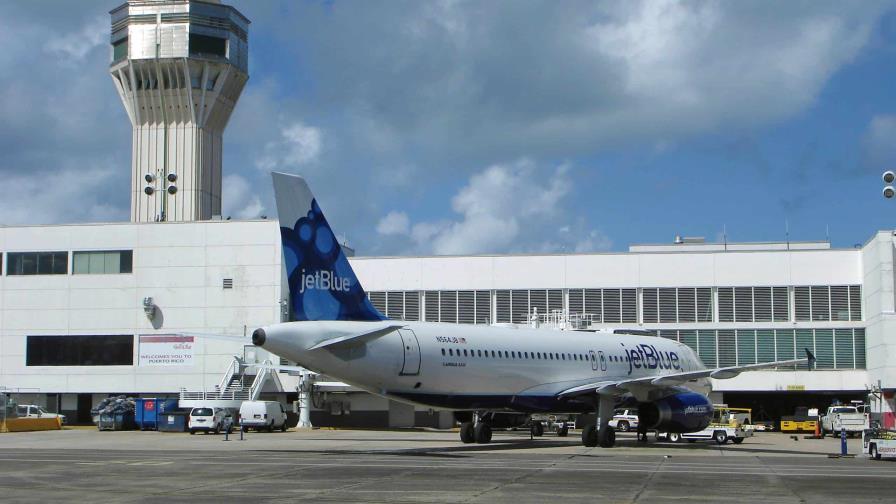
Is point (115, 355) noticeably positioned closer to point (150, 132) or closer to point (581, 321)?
point (150, 132)

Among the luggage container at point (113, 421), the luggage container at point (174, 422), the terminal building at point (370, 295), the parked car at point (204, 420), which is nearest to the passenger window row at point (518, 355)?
the parked car at point (204, 420)

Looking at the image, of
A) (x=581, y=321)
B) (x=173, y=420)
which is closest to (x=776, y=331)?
(x=581, y=321)

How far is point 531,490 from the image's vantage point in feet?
69.5

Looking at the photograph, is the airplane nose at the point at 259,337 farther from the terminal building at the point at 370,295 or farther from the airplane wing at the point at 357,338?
the terminal building at the point at 370,295

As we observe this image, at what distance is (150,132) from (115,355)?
2462 cm

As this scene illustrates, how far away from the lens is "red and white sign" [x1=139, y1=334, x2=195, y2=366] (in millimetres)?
68875

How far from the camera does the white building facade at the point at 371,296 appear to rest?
2645 inches

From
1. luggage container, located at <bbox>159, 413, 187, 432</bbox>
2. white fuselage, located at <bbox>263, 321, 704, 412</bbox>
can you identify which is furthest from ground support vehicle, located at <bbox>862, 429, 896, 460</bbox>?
luggage container, located at <bbox>159, 413, 187, 432</bbox>

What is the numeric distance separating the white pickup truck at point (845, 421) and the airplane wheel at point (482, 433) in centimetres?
1831

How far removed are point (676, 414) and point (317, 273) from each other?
15838 millimetres

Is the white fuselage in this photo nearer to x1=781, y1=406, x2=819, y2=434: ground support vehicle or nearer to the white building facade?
x1=781, y1=406, x2=819, y2=434: ground support vehicle

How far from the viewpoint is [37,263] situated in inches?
2768

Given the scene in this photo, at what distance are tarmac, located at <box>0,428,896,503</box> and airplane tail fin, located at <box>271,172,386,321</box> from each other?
453cm

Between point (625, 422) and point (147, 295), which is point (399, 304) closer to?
point (147, 295)
